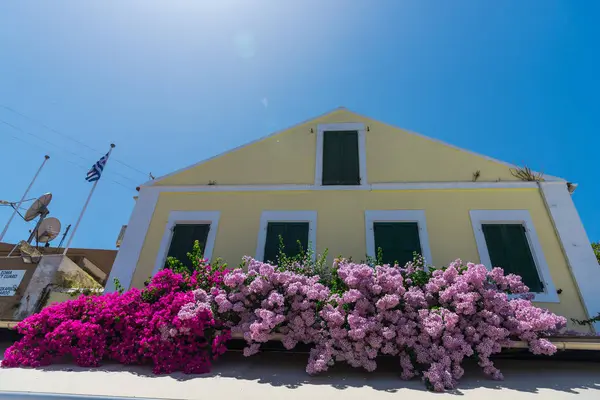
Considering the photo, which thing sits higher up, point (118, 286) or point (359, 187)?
point (359, 187)

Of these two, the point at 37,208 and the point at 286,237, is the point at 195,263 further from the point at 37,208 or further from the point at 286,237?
the point at 37,208

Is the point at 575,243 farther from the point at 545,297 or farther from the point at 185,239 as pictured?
the point at 185,239

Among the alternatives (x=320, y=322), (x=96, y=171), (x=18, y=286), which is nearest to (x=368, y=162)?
(x=320, y=322)

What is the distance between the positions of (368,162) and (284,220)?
279cm

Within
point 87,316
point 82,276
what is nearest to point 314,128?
point 87,316

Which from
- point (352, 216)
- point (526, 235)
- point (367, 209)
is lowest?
point (526, 235)

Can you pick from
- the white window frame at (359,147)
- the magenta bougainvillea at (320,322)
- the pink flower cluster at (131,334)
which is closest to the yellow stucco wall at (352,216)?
the white window frame at (359,147)

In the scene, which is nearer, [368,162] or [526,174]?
[526,174]

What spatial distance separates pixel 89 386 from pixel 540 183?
997 cm

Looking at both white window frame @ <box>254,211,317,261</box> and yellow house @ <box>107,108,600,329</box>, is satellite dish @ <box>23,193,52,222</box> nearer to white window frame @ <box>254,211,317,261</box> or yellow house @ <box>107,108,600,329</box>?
yellow house @ <box>107,108,600,329</box>

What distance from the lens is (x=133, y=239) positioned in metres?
9.05

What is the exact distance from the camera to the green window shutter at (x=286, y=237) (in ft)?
27.3

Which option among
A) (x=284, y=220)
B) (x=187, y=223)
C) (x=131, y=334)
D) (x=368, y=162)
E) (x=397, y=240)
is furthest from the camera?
(x=368, y=162)

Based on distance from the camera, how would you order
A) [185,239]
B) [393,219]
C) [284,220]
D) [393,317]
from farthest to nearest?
1. [185,239]
2. [284,220]
3. [393,219]
4. [393,317]
